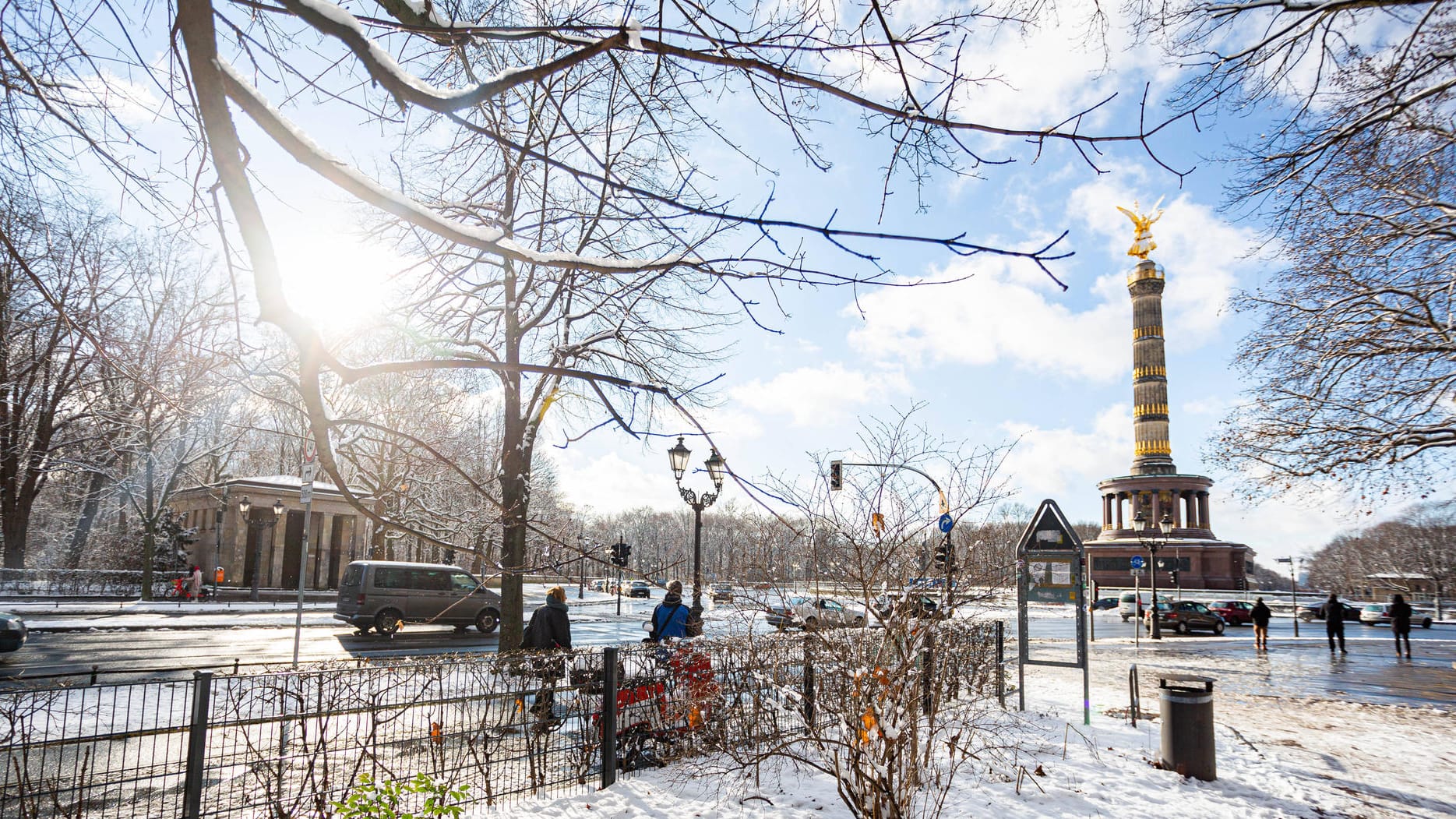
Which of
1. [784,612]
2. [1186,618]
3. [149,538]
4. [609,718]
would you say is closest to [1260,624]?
[1186,618]

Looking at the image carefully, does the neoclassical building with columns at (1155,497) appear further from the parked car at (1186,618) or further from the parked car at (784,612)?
the parked car at (784,612)

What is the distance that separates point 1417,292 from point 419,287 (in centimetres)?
1538

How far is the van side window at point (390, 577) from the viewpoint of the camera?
21.8 metres

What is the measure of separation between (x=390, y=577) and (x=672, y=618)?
1552 cm

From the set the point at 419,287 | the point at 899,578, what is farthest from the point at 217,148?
the point at 899,578

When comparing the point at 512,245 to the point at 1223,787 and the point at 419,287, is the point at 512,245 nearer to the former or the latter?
the point at 419,287

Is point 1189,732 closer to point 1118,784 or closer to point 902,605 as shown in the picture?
point 1118,784

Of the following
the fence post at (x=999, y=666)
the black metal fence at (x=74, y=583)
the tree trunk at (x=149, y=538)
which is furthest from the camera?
the black metal fence at (x=74, y=583)

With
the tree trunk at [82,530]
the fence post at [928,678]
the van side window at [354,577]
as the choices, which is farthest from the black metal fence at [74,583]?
the fence post at [928,678]

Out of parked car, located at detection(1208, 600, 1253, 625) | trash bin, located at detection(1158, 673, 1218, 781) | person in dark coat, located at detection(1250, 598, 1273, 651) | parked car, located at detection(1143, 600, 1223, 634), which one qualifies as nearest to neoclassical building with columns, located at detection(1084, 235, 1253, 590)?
parked car, located at detection(1208, 600, 1253, 625)

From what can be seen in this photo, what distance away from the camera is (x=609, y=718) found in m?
7.04

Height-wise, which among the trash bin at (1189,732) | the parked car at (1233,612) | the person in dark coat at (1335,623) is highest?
the trash bin at (1189,732)

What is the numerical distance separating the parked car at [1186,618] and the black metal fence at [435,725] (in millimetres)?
26897

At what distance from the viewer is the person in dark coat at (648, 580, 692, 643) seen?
9539 millimetres
